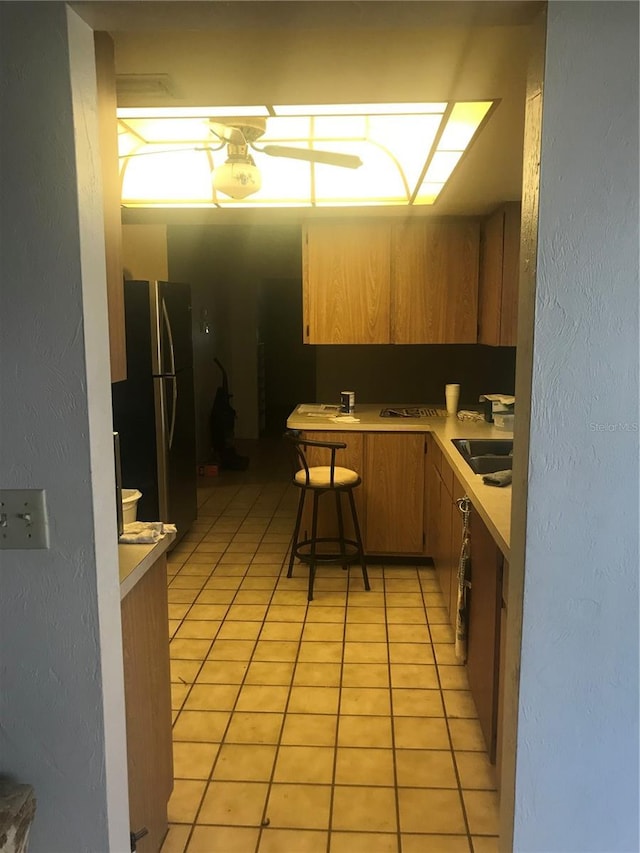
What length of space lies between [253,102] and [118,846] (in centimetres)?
209

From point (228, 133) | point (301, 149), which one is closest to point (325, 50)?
point (301, 149)

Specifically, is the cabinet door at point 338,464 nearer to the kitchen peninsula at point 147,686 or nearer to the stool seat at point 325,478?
the stool seat at point 325,478

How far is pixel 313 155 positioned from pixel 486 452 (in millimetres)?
1690

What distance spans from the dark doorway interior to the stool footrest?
4.65 metres

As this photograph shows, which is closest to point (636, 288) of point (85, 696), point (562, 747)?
point (562, 747)

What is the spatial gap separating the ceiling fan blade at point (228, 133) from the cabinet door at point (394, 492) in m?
1.86

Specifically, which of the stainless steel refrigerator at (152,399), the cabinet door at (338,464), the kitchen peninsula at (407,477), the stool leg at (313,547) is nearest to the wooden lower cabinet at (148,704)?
the kitchen peninsula at (407,477)

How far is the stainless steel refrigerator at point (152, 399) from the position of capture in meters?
4.02

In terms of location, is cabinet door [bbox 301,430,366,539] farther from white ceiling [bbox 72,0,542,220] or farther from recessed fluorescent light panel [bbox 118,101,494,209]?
white ceiling [bbox 72,0,542,220]

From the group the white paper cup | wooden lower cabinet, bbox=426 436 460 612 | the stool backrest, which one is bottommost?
wooden lower cabinet, bbox=426 436 460 612

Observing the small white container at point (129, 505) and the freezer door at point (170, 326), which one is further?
the freezer door at point (170, 326)

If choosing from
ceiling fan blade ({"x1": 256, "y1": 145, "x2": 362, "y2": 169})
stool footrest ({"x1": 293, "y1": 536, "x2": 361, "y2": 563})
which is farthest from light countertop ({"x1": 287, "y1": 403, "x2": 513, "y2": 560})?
ceiling fan blade ({"x1": 256, "y1": 145, "x2": 362, "y2": 169})

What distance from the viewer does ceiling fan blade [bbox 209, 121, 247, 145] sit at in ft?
8.52

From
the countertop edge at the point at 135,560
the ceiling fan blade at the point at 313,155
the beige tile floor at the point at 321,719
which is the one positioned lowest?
the beige tile floor at the point at 321,719
